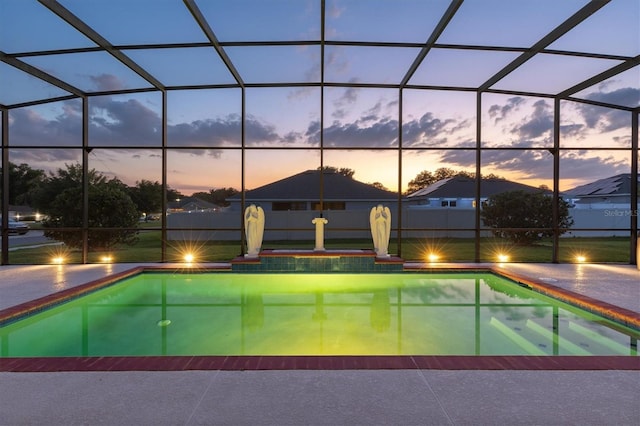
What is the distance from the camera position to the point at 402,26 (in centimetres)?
618

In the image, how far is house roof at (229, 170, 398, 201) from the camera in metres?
21.6

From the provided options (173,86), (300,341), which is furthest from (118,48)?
(300,341)

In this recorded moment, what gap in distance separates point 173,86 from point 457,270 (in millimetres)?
7467

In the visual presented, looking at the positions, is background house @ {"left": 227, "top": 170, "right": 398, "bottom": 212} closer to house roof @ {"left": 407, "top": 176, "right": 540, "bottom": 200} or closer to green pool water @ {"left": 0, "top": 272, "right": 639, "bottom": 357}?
house roof @ {"left": 407, "top": 176, "right": 540, "bottom": 200}

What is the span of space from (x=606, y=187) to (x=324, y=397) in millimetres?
31832

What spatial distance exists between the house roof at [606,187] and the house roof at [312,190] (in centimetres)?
1525

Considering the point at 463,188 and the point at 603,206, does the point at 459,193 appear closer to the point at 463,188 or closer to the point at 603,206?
the point at 463,188

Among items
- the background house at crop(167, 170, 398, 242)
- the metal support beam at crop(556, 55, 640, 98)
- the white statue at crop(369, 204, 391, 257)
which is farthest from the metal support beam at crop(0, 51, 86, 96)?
the metal support beam at crop(556, 55, 640, 98)

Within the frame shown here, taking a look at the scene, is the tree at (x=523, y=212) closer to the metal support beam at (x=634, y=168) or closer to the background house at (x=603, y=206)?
the background house at (x=603, y=206)

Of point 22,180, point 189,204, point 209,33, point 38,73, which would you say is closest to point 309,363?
point 209,33

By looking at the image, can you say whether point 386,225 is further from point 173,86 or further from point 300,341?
point 173,86

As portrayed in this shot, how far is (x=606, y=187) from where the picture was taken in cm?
2697

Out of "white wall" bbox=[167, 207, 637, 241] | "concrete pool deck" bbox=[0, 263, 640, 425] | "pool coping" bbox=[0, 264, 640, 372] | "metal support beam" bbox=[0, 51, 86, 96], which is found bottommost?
"concrete pool deck" bbox=[0, 263, 640, 425]

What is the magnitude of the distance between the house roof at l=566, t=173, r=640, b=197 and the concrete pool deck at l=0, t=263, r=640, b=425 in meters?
28.3
